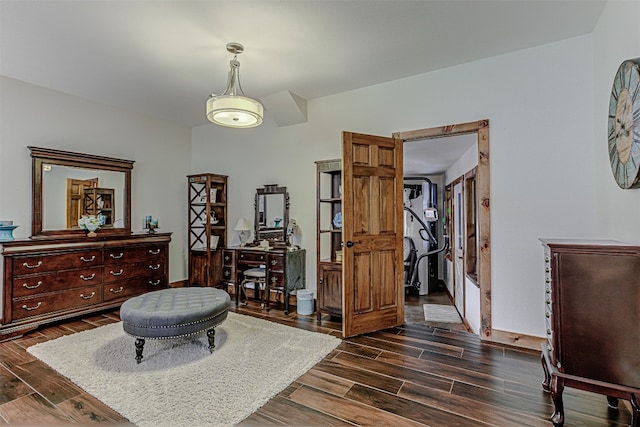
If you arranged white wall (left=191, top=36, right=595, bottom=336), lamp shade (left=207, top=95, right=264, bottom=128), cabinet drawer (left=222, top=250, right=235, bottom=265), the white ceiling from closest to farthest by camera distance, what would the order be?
the white ceiling < lamp shade (left=207, top=95, right=264, bottom=128) < white wall (left=191, top=36, right=595, bottom=336) < cabinet drawer (left=222, top=250, right=235, bottom=265)

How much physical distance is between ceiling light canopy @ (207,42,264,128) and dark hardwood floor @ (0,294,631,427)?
2231 mm

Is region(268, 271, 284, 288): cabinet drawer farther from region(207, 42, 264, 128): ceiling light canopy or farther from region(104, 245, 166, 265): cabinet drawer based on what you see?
region(207, 42, 264, 128): ceiling light canopy

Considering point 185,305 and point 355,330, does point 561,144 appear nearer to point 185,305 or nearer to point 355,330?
point 355,330

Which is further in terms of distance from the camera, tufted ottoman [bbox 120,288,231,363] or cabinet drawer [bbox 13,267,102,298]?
cabinet drawer [bbox 13,267,102,298]

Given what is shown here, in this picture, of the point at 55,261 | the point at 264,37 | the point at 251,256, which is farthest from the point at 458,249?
the point at 55,261

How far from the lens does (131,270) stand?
418cm

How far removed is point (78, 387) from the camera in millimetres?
2232

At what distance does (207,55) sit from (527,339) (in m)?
4.12

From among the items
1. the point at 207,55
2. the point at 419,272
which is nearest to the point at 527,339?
the point at 419,272

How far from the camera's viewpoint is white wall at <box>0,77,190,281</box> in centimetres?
355

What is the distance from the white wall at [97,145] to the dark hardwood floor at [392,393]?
1831mm

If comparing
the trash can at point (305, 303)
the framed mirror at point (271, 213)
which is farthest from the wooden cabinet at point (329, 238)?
the framed mirror at point (271, 213)

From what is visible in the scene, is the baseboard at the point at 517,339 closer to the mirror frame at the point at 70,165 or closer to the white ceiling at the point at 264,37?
the white ceiling at the point at 264,37

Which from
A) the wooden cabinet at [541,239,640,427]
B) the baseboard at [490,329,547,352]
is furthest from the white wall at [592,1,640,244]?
the baseboard at [490,329,547,352]
